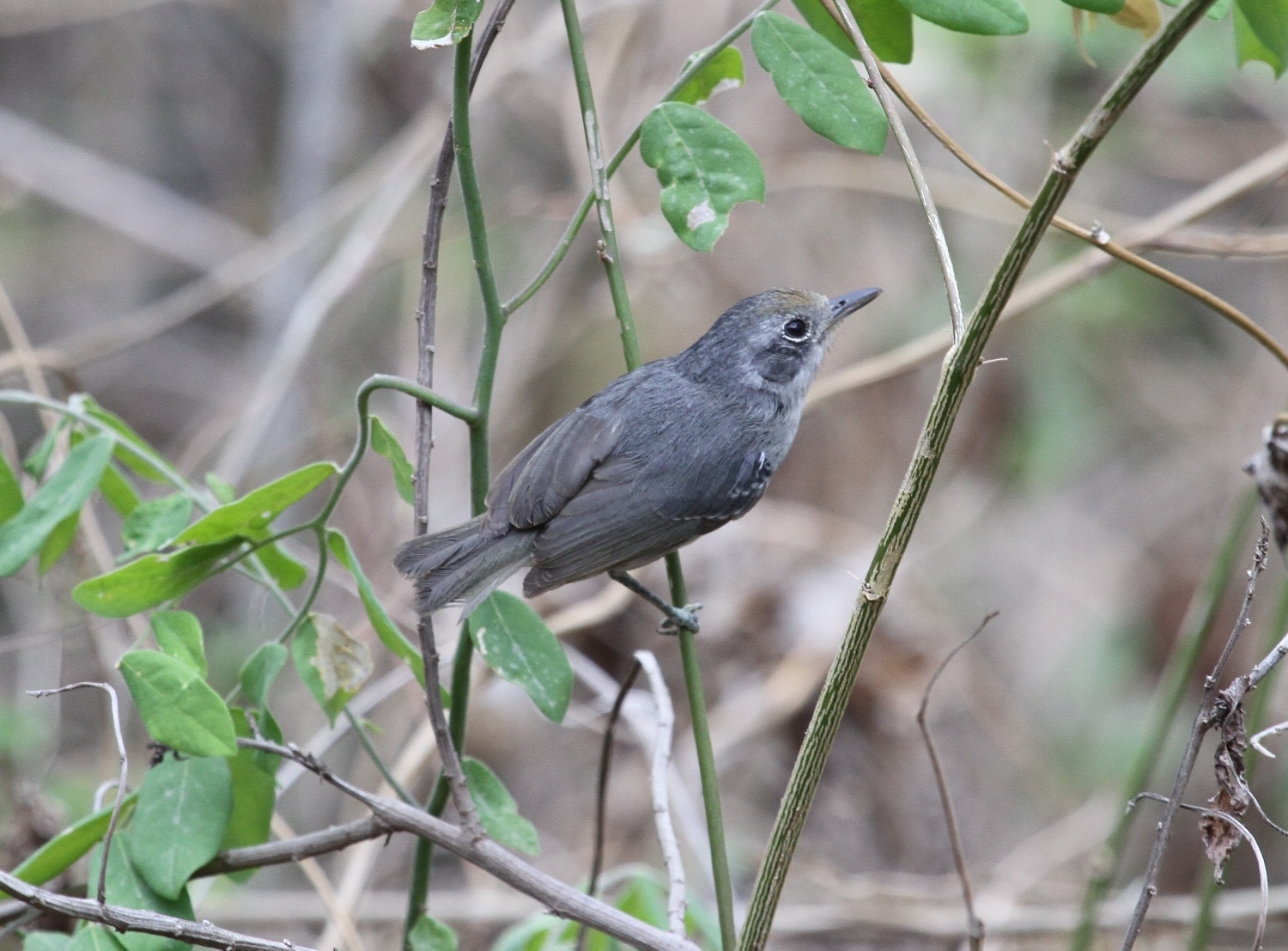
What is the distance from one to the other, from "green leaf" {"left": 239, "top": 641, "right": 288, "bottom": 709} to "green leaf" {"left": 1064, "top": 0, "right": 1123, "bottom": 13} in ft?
4.59

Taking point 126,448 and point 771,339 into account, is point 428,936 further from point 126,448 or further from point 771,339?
point 771,339

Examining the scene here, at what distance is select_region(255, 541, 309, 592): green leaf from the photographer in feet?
6.66

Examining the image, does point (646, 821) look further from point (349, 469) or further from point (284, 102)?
point (284, 102)

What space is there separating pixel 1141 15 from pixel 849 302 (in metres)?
1.13

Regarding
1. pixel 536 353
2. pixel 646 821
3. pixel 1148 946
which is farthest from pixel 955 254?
pixel 1148 946

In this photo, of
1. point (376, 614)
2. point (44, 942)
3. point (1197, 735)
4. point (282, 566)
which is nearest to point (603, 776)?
point (376, 614)

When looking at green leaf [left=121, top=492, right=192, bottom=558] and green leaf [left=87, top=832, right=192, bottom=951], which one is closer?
green leaf [left=87, top=832, right=192, bottom=951]

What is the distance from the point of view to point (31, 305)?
695cm

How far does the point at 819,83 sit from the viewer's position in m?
1.74

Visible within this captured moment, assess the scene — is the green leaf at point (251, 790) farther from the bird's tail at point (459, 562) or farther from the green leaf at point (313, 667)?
the bird's tail at point (459, 562)

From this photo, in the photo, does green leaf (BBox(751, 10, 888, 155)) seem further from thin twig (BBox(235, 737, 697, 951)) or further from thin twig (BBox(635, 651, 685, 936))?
thin twig (BBox(235, 737, 697, 951))

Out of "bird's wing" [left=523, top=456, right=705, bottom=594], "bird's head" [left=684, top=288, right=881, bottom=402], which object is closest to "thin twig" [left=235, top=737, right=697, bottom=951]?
"bird's wing" [left=523, top=456, right=705, bottom=594]

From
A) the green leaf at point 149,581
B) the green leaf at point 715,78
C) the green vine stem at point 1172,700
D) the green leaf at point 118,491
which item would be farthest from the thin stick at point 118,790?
the green vine stem at point 1172,700

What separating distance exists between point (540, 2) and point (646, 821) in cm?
396
